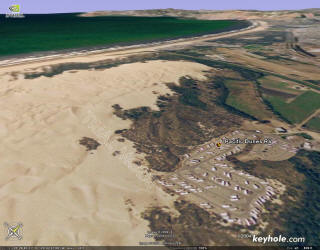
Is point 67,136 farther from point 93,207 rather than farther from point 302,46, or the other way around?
point 302,46

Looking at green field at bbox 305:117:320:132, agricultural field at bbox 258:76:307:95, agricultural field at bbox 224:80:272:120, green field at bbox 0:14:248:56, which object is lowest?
green field at bbox 0:14:248:56

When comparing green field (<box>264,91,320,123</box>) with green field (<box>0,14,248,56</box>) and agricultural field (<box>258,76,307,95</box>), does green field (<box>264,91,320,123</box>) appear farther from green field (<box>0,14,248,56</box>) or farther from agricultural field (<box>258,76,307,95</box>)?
green field (<box>0,14,248,56</box>)

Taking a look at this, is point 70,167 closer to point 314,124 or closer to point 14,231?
point 14,231

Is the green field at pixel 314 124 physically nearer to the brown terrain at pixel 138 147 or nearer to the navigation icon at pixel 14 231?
the brown terrain at pixel 138 147

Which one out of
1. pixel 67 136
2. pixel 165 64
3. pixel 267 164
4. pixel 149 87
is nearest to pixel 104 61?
pixel 165 64

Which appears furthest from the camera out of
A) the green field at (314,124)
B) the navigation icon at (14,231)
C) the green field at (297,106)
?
the green field at (297,106)

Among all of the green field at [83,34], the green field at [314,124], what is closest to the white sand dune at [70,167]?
the green field at [314,124]

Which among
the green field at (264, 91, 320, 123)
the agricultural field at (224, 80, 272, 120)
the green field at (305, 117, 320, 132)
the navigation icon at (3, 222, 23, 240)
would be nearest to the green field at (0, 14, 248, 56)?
the agricultural field at (224, 80, 272, 120)
